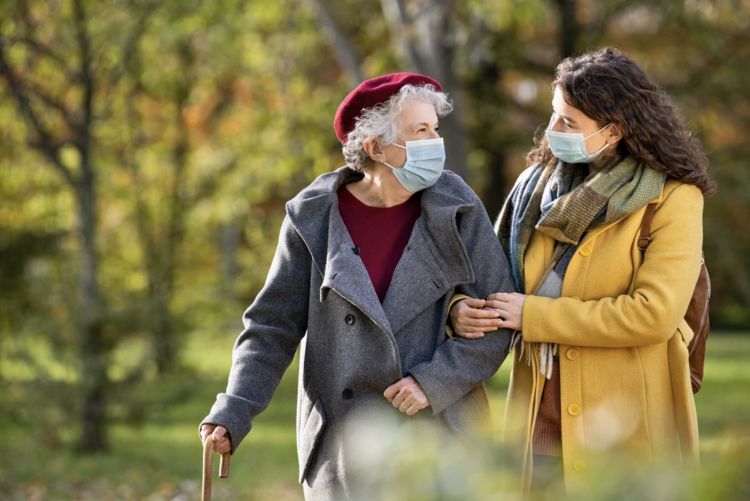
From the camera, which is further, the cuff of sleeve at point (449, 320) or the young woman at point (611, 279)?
the cuff of sleeve at point (449, 320)

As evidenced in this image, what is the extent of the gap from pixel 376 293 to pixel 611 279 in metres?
0.72

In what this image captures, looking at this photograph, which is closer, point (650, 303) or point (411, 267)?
point (650, 303)

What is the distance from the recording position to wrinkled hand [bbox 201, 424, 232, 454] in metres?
2.99

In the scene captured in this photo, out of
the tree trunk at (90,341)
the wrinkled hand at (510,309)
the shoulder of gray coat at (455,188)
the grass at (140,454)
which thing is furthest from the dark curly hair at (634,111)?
the tree trunk at (90,341)

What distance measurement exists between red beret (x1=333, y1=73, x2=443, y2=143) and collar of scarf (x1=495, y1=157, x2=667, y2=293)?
18.4 inches

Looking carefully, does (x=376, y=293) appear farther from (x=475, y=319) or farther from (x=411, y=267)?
(x=475, y=319)

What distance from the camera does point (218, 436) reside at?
2990 millimetres

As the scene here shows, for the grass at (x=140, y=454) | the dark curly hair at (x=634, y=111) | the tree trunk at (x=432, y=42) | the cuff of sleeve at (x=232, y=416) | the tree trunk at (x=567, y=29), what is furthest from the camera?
the tree trunk at (x=567, y=29)

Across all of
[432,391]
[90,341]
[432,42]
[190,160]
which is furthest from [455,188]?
[190,160]

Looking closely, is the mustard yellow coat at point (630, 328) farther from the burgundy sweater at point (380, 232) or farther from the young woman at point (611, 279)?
the burgundy sweater at point (380, 232)

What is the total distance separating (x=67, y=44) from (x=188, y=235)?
6754mm

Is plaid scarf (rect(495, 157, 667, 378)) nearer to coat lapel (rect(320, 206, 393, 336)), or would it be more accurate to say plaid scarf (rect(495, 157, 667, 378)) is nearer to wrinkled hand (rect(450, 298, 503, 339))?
wrinkled hand (rect(450, 298, 503, 339))

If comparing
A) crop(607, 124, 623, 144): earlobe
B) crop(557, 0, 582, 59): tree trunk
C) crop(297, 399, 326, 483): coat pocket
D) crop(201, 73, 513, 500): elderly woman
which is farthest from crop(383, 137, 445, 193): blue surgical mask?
crop(557, 0, 582, 59): tree trunk

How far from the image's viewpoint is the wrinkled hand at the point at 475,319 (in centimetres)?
289
